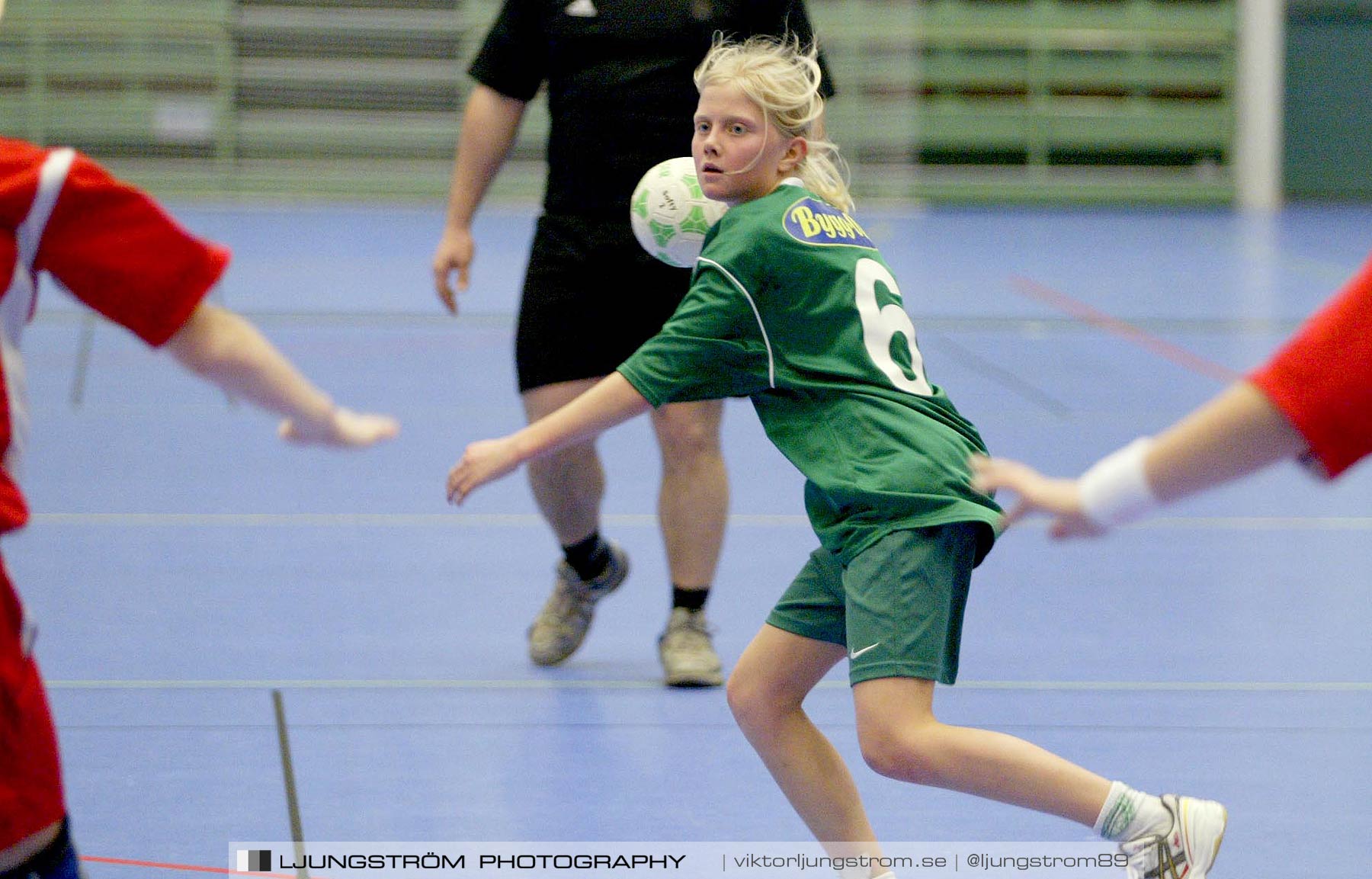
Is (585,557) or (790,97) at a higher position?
(790,97)

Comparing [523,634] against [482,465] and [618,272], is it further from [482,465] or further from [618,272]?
[482,465]

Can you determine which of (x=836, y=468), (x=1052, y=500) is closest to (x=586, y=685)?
(x=836, y=468)

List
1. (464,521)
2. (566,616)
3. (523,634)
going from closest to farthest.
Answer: (566,616) < (523,634) < (464,521)

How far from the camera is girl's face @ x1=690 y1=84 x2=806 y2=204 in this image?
2.52 meters

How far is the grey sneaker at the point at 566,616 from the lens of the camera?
381 cm

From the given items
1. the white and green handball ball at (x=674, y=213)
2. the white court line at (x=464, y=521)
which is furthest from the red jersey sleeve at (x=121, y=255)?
the white court line at (x=464, y=521)

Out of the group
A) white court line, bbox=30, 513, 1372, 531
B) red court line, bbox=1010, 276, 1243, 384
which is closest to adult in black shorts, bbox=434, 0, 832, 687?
white court line, bbox=30, 513, 1372, 531

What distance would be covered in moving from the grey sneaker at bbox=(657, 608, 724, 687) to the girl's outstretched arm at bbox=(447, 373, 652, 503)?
4.64 ft

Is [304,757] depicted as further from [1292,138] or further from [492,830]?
[1292,138]

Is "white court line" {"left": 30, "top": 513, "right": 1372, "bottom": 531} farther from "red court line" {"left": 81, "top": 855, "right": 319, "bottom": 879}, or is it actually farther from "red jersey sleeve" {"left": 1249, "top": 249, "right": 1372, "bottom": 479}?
"red jersey sleeve" {"left": 1249, "top": 249, "right": 1372, "bottom": 479}

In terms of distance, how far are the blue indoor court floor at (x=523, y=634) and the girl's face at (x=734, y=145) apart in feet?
2.98

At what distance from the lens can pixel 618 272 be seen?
12.3ft

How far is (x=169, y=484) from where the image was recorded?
5484mm

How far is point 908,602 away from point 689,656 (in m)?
1.45
